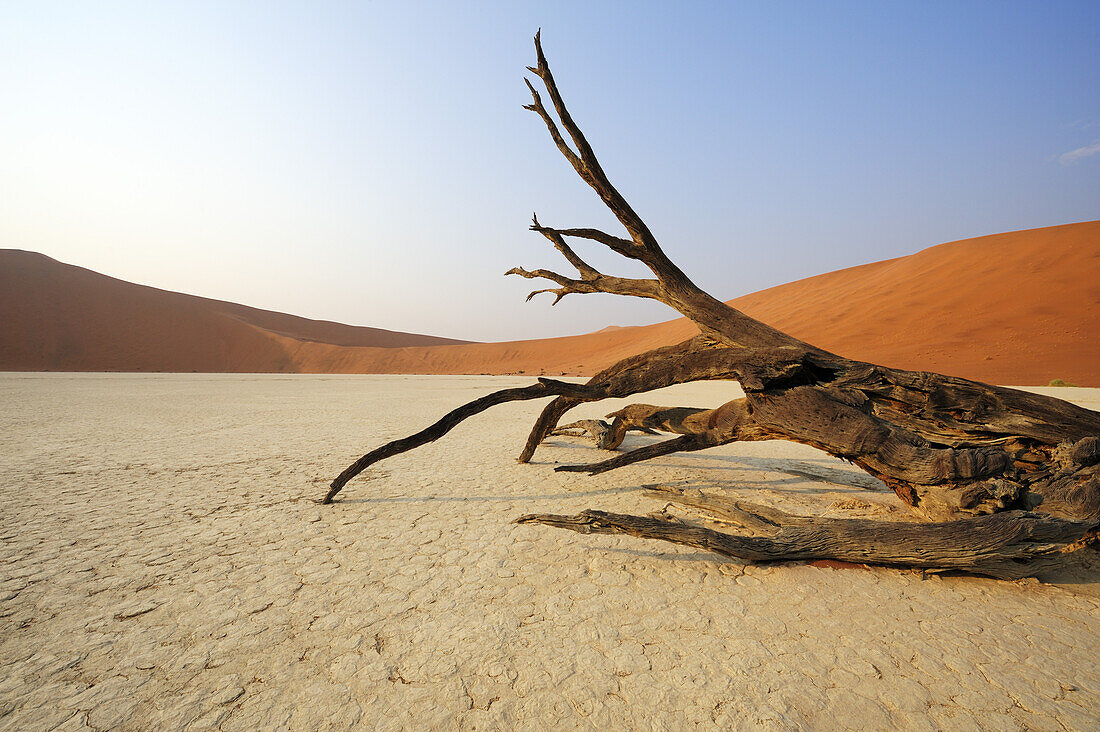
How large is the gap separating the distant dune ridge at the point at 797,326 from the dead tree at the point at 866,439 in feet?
58.2

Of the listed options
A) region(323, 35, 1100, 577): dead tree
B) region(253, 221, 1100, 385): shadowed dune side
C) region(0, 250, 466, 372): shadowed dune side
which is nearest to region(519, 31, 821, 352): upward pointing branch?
region(323, 35, 1100, 577): dead tree

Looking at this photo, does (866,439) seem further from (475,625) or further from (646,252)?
(475,625)

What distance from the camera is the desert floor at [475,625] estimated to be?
5.70 feet

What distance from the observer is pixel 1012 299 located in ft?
74.3

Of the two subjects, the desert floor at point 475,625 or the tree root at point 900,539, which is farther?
the tree root at point 900,539

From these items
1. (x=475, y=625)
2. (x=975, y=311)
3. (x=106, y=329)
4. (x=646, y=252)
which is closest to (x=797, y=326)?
(x=975, y=311)

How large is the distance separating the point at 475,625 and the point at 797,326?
32.7 m

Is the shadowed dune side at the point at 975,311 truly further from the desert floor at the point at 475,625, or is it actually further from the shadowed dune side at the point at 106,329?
the desert floor at the point at 475,625

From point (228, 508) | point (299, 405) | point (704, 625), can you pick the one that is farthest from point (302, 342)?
point (704, 625)

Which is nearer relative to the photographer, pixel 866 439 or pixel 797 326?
pixel 866 439

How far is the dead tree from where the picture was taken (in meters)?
2.52

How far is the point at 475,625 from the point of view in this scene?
2277 millimetres

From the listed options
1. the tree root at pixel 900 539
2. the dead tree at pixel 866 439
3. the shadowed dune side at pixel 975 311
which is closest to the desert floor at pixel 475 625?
the tree root at pixel 900 539

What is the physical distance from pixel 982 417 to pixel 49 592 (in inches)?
220
